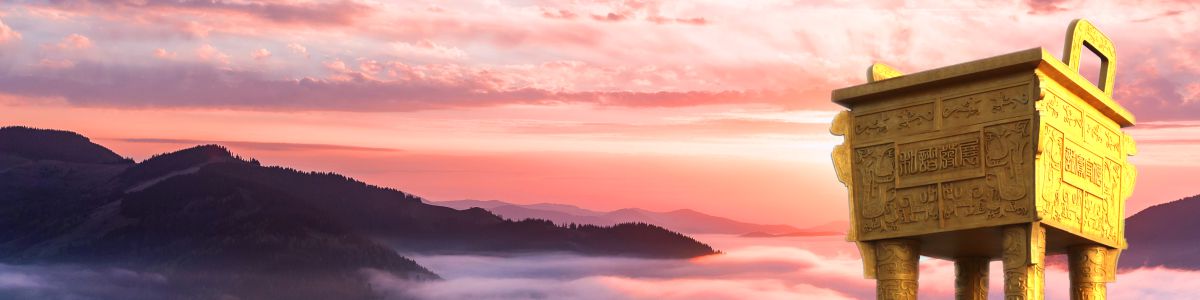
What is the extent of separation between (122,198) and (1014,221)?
127 m

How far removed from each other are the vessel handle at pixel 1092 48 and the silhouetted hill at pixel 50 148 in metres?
129

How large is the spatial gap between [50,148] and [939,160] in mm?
132199

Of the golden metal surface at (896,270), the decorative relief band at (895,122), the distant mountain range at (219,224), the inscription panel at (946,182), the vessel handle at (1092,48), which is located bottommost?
the golden metal surface at (896,270)

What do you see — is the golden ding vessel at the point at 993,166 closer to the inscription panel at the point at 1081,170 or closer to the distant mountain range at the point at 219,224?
the inscription panel at the point at 1081,170

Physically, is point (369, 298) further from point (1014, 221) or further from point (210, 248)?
point (1014, 221)

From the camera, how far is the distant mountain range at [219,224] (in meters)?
115

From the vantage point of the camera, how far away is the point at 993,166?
17.5 metres

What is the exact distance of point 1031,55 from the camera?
1706 centimetres

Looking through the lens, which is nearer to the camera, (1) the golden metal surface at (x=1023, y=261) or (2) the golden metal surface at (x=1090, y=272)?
(1) the golden metal surface at (x=1023, y=261)

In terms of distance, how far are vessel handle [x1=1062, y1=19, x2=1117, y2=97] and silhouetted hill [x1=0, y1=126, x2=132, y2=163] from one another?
129121 millimetres

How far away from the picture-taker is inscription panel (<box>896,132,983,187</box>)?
58.0 ft

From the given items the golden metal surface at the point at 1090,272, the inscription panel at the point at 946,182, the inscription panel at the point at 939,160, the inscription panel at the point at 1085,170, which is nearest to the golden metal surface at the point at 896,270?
the inscription panel at the point at 946,182

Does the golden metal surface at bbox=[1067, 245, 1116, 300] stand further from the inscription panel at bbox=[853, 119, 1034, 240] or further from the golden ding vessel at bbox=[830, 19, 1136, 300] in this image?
the inscription panel at bbox=[853, 119, 1034, 240]

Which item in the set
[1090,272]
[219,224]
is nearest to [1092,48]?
[1090,272]
